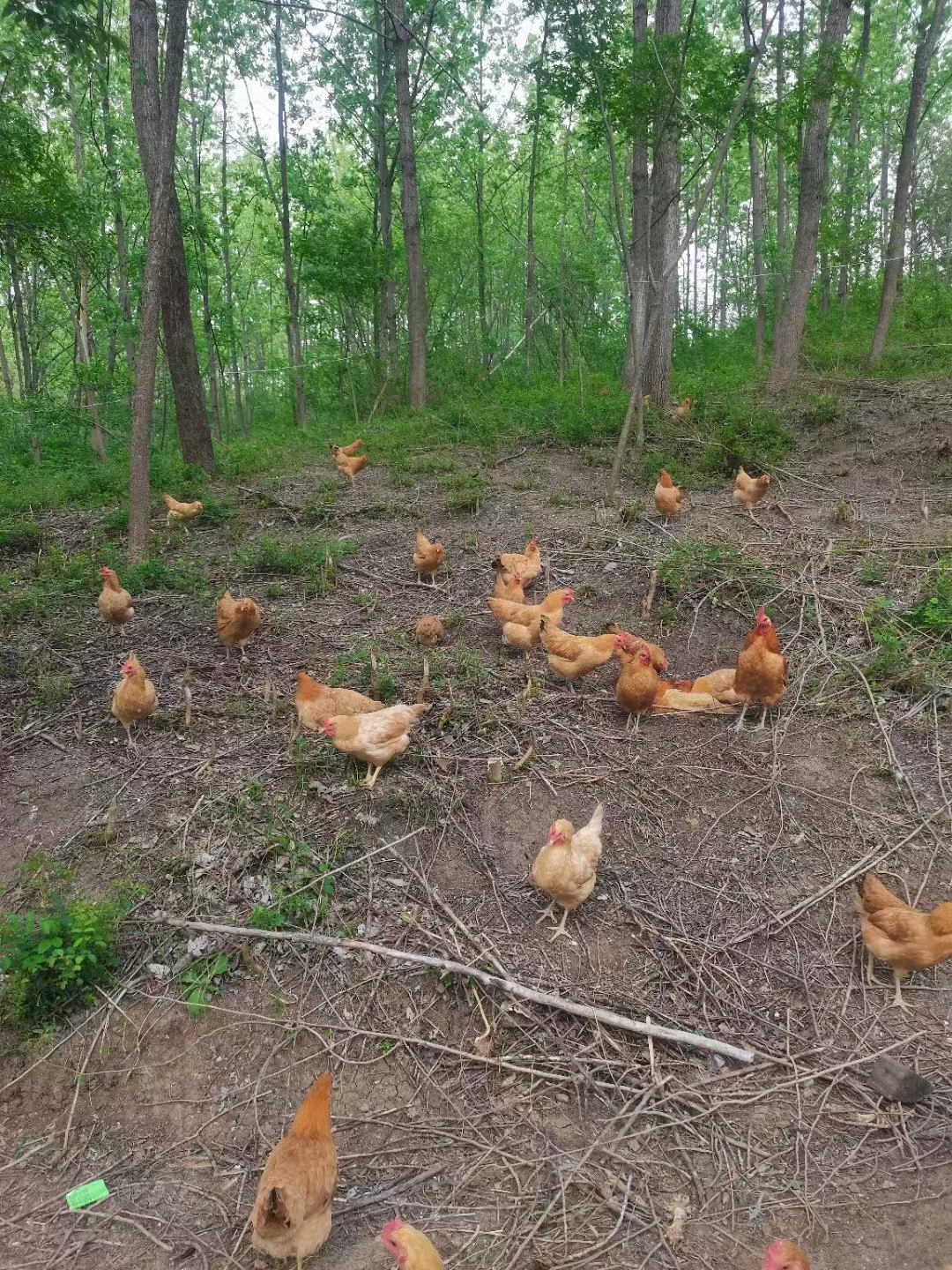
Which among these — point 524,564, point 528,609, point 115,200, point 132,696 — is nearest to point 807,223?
point 524,564

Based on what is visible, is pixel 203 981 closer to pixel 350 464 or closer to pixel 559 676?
pixel 559 676

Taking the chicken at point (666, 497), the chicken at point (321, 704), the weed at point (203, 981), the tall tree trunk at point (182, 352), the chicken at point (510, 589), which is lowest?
the weed at point (203, 981)

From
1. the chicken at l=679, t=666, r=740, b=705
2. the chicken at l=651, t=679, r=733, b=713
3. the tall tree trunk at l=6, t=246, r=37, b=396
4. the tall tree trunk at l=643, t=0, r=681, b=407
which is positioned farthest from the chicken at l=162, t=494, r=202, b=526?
the tall tree trunk at l=6, t=246, r=37, b=396

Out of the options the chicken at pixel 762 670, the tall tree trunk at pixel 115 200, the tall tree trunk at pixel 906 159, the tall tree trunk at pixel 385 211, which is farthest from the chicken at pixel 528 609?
the tall tree trunk at pixel 385 211

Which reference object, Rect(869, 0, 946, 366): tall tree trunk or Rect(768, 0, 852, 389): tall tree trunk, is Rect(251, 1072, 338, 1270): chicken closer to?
Rect(768, 0, 852, 389): tall tree trunk

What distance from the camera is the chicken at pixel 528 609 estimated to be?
19.0 feet

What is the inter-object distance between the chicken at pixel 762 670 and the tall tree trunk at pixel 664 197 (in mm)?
5085

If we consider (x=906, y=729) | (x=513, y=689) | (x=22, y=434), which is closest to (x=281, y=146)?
(x=22, y=434)

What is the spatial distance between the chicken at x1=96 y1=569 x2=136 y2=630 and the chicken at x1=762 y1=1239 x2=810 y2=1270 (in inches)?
239

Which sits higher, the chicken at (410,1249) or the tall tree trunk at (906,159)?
the tall tree trunk at (906,159)

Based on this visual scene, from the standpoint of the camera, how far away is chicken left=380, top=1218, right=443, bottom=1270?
2.21 metres

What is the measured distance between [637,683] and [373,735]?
6.15 ft

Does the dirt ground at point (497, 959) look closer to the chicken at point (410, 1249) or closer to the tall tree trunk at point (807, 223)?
the chicken at point (410, 1249)

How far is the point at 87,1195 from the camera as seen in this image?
8.91ft
